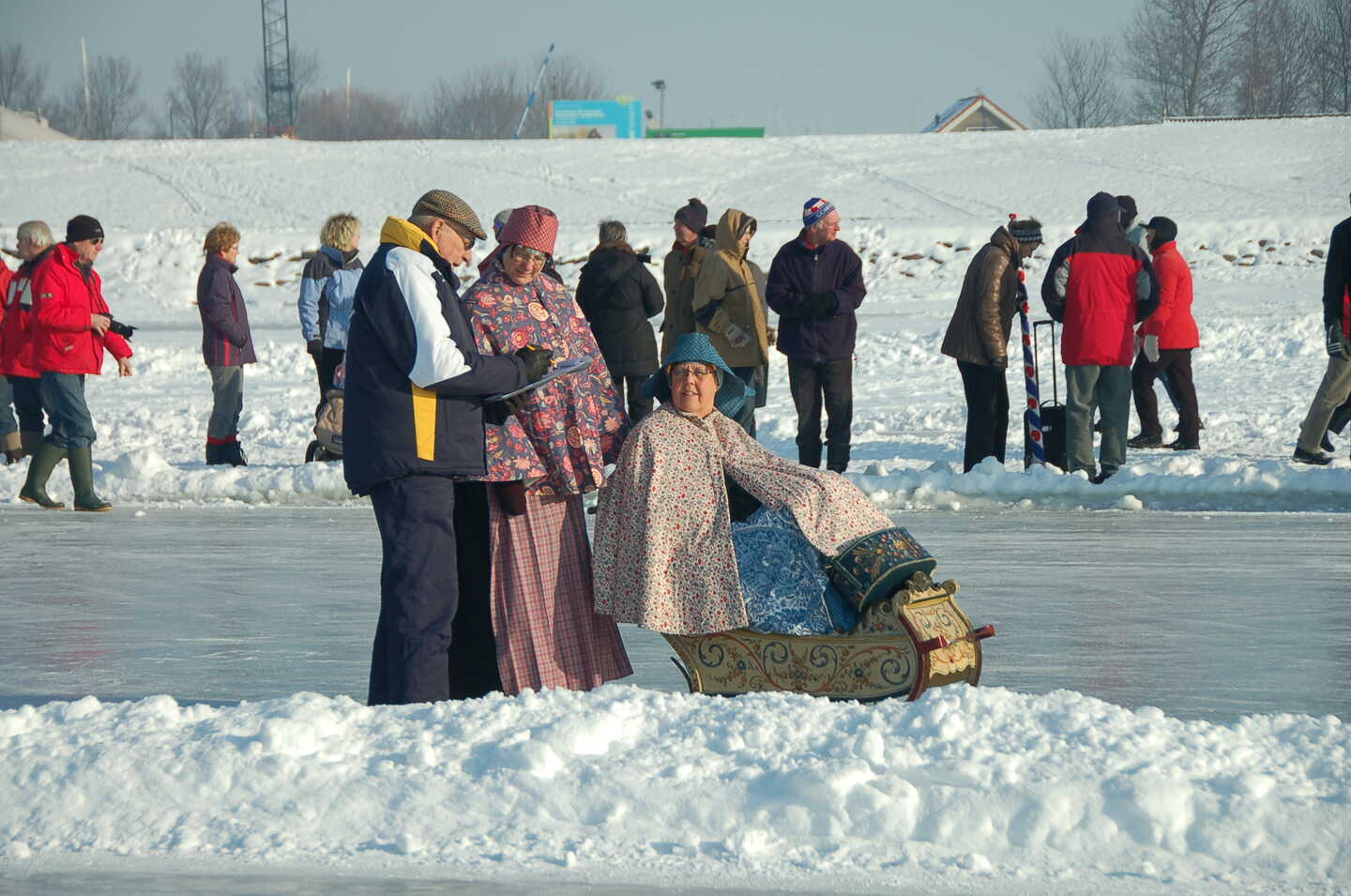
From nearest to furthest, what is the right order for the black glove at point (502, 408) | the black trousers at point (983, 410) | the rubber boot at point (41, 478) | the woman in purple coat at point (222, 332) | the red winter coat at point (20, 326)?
the black glove at point (502, 408)
the red winter coat at point (20, 326)
the rubber boot at point (41, 478)
the black trousers at point (983, 410)
the woman in purple coat at point (222, 332)

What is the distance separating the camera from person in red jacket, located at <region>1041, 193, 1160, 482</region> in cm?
1042

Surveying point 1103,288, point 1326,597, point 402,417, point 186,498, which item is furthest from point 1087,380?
point 402,417

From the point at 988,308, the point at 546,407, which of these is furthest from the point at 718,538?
the point at 988,308

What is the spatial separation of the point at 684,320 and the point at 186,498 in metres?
3.57

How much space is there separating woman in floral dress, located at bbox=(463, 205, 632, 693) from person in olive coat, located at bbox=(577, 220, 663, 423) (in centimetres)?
544

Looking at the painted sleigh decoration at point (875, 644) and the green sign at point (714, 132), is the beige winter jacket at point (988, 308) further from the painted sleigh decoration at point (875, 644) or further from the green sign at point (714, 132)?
the green sign at point (714, 132)

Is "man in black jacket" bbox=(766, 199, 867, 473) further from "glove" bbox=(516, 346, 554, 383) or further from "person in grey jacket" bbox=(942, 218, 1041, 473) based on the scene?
"glove" bbox=(516, 346, 554, 383)

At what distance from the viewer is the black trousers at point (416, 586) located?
15.8 feet

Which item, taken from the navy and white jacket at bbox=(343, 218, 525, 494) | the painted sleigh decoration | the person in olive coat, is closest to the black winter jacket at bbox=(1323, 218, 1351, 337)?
the person in olive coat

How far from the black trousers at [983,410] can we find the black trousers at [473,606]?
5.94 metres

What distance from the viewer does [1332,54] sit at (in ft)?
226

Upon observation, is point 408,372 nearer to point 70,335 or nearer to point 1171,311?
point 70,335

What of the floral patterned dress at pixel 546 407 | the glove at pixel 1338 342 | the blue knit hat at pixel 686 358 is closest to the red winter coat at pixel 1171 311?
the glove at pixel 1338 342

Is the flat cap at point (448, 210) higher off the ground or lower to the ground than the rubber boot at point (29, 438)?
higher
